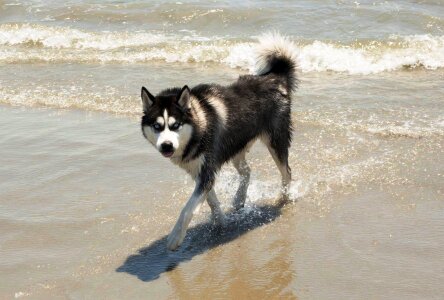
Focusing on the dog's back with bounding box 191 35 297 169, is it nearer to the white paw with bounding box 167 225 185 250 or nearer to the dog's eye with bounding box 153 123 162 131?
the dog's eye with bounding box 153 123 162 131

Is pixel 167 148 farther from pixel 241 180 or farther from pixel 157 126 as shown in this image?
pixel 241 180

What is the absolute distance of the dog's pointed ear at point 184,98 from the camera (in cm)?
481

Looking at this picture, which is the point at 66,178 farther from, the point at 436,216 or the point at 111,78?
the point at 111,78

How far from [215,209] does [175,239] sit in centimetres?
68

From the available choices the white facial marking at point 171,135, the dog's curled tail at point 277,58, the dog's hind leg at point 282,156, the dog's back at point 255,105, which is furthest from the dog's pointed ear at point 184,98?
the dog's curled tail at point 277,58

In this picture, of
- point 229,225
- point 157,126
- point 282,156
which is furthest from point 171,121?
point 282,156

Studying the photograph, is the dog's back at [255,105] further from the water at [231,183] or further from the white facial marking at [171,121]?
the water at [231,183]

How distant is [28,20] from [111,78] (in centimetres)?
692

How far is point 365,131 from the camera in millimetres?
7352

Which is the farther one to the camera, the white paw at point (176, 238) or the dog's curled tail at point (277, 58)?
the dog's curled tail at point (277, 58)

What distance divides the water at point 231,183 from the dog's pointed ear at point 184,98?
4.01 ft

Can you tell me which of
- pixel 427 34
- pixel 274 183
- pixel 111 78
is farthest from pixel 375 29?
pixel 274 183

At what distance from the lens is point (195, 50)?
12141 millimetres

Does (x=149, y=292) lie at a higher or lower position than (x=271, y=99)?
lower
